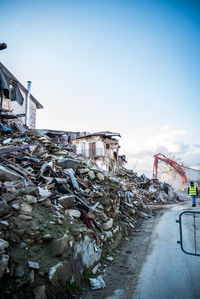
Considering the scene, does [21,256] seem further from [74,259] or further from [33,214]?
[74,259]

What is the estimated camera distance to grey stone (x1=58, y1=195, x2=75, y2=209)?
4.93 metres

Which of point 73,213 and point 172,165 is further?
point 172,165

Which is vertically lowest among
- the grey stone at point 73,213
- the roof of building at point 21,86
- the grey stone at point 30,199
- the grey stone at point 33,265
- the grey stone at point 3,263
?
A: the grey stone at point 33,265

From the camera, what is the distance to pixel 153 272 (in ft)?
13.5

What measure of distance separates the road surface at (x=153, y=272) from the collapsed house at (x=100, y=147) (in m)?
19.5

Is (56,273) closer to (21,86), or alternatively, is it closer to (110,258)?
(110,258)

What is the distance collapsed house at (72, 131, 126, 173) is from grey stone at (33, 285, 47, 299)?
22366 millimetres

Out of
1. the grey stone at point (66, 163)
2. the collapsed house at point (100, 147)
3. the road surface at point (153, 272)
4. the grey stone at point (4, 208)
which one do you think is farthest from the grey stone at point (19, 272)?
the collapsed house at point (100, 147)

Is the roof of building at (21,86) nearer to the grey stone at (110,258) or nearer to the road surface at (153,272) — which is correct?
the grey stone at (110,258)

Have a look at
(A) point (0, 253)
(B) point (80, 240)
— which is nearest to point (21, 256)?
(A) point (0, 253)

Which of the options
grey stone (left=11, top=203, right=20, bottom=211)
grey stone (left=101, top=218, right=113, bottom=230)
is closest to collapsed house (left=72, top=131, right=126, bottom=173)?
grey stone (left=101, top=218, right=113, bottom=230)

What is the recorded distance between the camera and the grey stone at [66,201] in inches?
194

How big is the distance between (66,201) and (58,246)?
169 centimetres

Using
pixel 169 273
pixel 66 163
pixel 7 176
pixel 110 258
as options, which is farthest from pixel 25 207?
pixel 66 163
